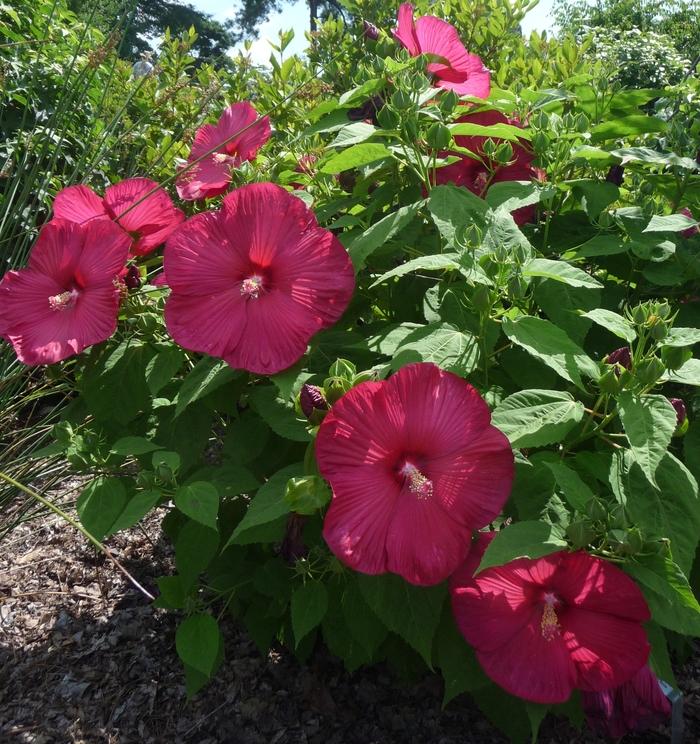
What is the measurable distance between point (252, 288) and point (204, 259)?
0.32ft

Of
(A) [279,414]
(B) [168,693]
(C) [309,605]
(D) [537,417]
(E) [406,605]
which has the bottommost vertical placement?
(B) [168,693]

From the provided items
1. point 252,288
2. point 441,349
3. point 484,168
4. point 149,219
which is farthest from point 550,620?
point 149,219

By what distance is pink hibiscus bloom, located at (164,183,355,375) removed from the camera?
3.70ft

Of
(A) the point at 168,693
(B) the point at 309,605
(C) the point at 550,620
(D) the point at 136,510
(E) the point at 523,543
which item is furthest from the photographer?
(A) the point at 168,693

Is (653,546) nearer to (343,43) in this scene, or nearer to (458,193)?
(458,193)

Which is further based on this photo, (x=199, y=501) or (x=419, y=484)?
(x=199, y=501)

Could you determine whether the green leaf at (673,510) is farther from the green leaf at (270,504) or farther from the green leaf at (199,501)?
the green leaf at (199,501)

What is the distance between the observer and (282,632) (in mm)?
1637

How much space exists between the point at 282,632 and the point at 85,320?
807 millimetres

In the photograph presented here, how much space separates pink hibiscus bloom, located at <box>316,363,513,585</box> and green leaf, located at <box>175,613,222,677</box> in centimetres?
53

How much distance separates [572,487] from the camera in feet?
3.16

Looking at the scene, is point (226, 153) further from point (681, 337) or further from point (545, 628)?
point (545, 628)

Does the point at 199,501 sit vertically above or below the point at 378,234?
below

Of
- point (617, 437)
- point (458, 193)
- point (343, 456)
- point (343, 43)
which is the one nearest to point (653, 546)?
point (617, 437)
